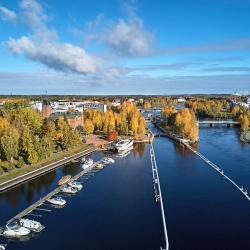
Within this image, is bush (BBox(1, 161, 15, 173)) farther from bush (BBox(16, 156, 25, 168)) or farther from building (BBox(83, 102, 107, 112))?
building (BBox(83, 102, 107, 112))

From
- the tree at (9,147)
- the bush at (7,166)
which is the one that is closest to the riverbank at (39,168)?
the bush at (7,166)

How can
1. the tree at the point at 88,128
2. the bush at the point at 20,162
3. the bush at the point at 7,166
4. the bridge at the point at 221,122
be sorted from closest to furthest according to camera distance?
1. the bush at the point at 7,166
2. the bush at the point at 20,162
3. the tree at the point at 88,128
4. the bridge at the point at 221,122

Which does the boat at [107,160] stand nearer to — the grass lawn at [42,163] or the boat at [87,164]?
the boat at [87,164]

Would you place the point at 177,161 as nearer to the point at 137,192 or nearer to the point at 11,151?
the point at 137,192

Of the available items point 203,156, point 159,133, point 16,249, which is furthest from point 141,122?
point 16,249

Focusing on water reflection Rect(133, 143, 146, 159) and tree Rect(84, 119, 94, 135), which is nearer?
water reflection Rect(133, 143, 146, 159)

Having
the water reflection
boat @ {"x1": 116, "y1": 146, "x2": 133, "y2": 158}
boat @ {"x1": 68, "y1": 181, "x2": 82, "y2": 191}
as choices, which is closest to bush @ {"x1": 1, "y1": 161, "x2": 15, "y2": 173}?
boat @ {"x1": 68, "y1": 181, "x2": 82, "y2": 191}
